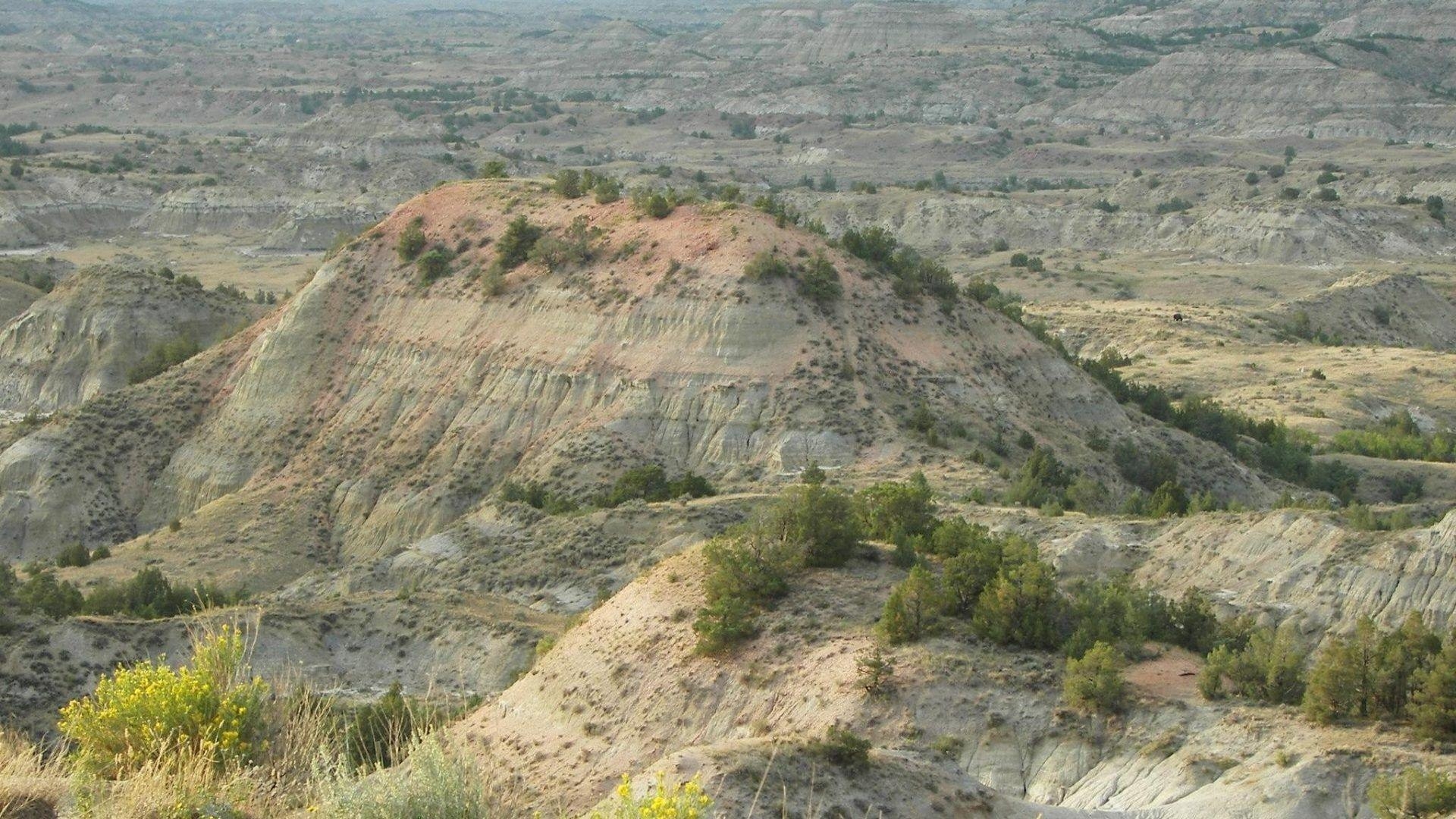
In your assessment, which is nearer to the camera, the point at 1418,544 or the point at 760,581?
the point at 760,581

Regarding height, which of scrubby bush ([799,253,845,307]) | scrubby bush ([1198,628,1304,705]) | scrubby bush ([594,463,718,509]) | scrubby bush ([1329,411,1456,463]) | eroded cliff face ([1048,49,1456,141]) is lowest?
→ eroded cliff face ([1048,49,1456,141])

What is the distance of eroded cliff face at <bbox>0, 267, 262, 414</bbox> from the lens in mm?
68250

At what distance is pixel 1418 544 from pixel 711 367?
2155 cm

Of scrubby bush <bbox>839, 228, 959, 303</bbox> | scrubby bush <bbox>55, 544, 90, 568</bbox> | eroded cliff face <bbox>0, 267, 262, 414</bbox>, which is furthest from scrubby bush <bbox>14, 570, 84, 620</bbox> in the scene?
eroded cliff face <bbox>0, 267, 262, 414</bbox>

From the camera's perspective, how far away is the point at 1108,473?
47.9m

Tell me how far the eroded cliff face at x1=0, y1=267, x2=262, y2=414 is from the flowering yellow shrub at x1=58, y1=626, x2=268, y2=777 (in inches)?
2008

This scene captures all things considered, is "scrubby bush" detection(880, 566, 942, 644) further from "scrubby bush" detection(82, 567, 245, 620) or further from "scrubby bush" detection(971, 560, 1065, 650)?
"scrubby bush" detection(82, 567, 245, 620)

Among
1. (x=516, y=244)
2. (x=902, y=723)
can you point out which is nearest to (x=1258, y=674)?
(x=902, y=723)

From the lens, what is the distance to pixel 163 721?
1725 centimetres

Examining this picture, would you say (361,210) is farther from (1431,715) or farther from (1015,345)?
(1431,715)

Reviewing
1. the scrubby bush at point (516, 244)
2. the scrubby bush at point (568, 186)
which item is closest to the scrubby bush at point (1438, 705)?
the scrubby bush at point (516, 244)

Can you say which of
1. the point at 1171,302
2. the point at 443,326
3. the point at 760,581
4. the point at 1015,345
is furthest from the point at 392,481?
the point at 1171,302

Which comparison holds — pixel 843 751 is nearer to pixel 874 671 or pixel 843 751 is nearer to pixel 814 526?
pixel 874 671

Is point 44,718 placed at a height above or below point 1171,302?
above
